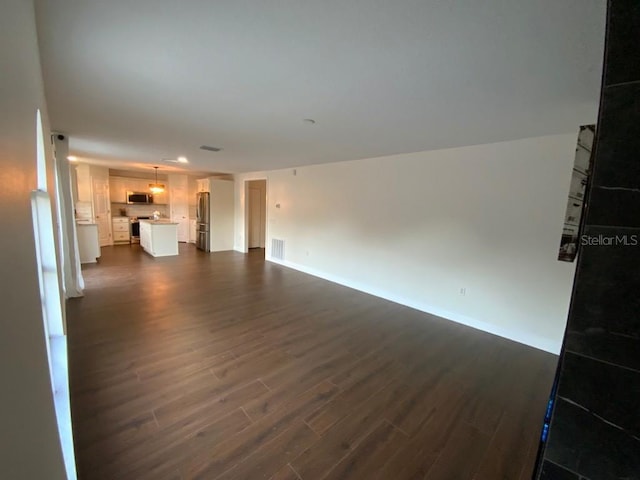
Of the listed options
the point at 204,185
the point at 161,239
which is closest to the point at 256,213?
the point at 204,185

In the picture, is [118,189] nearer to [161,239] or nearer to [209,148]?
[161,239]

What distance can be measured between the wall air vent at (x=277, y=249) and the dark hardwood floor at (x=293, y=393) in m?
2.87

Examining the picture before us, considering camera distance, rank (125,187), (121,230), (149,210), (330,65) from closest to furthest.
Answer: (330,65)
(121,230)
(125,187)
(149,210)

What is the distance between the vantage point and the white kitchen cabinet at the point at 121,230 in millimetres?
8508

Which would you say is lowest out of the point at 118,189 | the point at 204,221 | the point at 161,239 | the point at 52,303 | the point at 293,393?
the point at 293,393

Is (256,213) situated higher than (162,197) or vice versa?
(162,197)

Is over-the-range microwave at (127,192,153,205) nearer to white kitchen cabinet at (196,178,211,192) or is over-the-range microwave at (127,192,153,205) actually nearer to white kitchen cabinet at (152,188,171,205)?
white kitchen cabinet at (152,188,171,205)

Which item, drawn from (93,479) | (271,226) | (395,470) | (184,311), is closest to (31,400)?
(93,479)

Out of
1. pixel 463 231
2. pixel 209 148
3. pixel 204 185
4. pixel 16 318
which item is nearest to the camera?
pixel 16 318

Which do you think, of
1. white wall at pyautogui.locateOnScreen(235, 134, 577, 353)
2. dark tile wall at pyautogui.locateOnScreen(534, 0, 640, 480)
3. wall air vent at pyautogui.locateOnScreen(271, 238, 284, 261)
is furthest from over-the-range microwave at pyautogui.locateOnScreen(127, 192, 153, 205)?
dark tile wall at pyautogui.locateOnScreen(534, 0, 640, 480)

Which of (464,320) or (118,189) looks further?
(118,189)

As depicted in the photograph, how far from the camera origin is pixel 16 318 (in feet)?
1.73

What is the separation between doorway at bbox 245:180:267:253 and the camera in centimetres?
850

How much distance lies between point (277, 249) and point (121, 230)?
561cm
